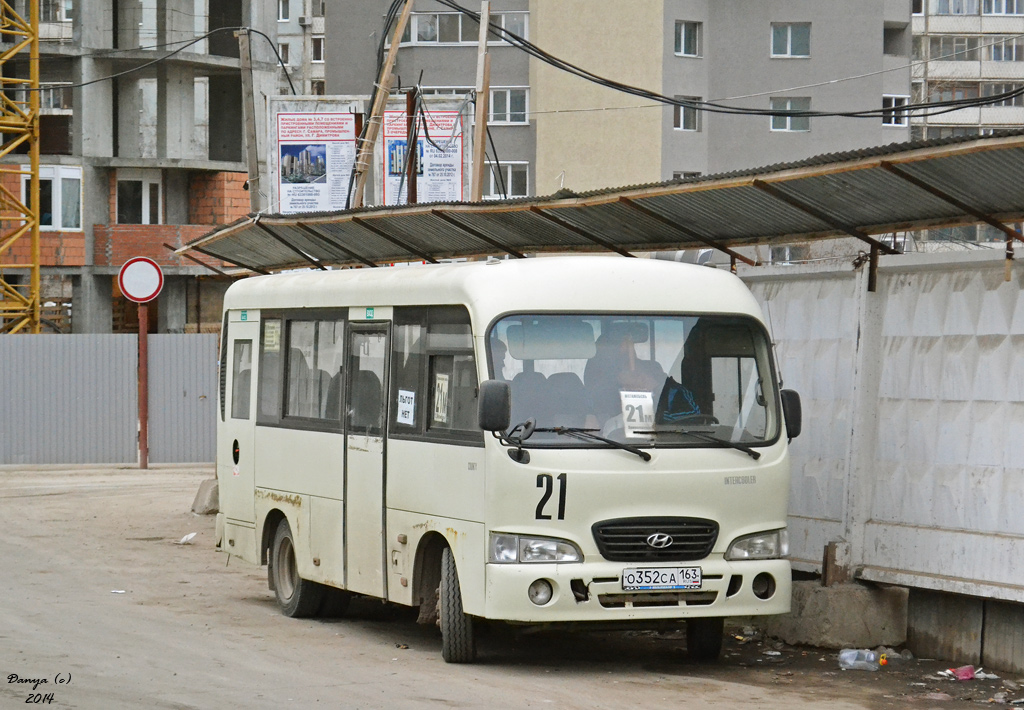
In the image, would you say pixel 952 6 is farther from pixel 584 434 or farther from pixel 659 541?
pixel 659 541

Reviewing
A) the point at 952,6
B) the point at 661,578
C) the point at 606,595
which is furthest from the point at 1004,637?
the point at 952,6

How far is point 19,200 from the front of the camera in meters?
46.9

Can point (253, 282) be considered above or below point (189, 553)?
above

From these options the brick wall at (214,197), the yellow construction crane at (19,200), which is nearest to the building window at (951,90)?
the brick wall at (214,197)

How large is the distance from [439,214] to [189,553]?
5199 mm

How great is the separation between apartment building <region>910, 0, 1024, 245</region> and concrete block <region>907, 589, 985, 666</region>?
64124mm

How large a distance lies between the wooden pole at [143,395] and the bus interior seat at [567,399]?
1830cm

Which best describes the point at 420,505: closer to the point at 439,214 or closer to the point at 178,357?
the point at 439,214

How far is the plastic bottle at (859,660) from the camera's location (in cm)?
1063

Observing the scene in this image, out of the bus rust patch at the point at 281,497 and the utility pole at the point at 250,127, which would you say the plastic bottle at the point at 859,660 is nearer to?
the bus rust patch at the point at 281,497

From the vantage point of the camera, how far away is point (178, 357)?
28609mm

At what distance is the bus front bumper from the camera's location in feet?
31.9

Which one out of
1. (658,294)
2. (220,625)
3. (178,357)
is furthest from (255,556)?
(178,357)

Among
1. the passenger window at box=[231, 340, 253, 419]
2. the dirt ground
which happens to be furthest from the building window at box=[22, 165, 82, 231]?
the passenger window at box=[231, 340, 253, 419]
